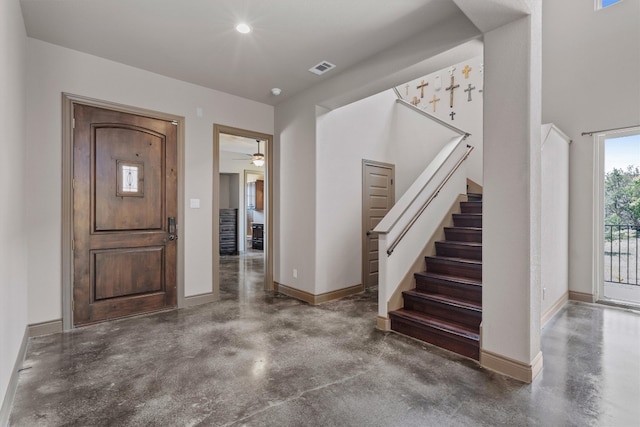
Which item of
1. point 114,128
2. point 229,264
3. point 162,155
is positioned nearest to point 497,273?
point 162,155

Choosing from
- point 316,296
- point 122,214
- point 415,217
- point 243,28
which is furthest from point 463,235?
point 122,214

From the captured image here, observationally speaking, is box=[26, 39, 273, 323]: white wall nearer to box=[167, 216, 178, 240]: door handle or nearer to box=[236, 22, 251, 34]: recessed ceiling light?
box=[167, 216, 178, 240]: door handle

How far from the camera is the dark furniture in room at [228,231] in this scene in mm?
8625

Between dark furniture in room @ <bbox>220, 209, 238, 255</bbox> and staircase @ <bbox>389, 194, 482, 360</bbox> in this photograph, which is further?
dark furniture in room @ <bbox>220, 209, 238, 255</bbox>

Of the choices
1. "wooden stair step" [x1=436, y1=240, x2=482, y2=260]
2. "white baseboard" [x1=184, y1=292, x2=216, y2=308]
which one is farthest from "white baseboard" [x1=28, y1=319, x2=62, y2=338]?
"wooden stair step" [x1=436, y1=240, x2=482, y2=260]

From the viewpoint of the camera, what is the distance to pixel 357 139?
473cm

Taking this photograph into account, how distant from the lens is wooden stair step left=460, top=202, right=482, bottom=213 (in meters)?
4.24

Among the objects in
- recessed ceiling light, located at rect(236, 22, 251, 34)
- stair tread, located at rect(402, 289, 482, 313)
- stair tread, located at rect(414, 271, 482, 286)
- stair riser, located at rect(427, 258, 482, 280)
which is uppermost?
recessed ceiling light, located at rect(236, 22, 251, 34)

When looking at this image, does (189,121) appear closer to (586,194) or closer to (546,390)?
(546,390)

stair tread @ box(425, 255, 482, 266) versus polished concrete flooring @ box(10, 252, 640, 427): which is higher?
stair tread @ box(425, 255, 482, 266)

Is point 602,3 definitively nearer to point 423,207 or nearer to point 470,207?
point 470,207

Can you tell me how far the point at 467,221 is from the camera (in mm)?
4098

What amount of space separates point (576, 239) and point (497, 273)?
9.96 ft

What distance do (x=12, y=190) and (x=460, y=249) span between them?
4.16m
